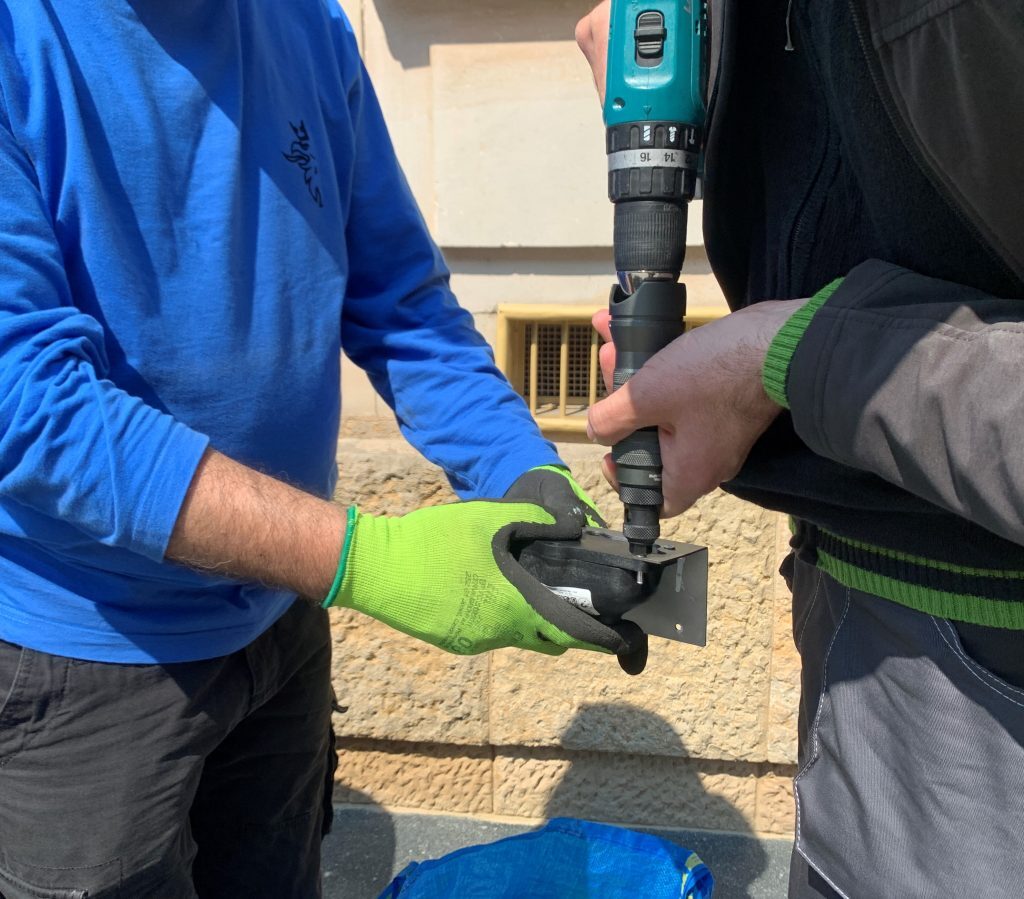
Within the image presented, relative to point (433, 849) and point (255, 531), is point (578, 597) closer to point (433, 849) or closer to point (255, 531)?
point (255, 531)

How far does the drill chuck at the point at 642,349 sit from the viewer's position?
3.42ft

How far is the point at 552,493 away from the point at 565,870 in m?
1.18

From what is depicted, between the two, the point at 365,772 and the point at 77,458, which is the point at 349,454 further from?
the point at 77,458

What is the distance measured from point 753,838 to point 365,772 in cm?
Result: 122

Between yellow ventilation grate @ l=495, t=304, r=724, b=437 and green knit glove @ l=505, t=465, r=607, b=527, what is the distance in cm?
132

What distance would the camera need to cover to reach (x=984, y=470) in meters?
0.74

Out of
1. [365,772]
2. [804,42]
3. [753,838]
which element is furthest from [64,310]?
[753,838]

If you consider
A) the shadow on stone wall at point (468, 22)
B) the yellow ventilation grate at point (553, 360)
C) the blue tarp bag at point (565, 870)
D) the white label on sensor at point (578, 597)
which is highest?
the shadow on stone wall at point (468, 22)

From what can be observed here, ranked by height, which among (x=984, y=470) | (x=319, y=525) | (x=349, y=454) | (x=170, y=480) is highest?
(x=984, y=470)

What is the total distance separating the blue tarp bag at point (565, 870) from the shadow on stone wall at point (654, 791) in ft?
1.32

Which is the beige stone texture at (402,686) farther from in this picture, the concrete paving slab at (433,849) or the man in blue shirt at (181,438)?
the man in blue shirt at (181,438)

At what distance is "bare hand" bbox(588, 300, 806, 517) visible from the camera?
0.96 metres

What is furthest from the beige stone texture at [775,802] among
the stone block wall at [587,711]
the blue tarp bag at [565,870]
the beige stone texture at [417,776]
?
the beige stone texture at [417,776]

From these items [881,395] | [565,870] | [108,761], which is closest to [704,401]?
[881,395]
